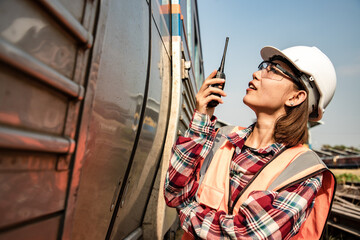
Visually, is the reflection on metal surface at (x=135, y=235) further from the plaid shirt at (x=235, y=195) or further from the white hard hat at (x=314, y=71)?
the white hard hat at (x=314, y=71)

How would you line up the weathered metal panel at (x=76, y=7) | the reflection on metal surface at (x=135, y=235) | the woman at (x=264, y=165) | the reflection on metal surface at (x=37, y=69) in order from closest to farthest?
1. the reflection on metal surface at (x=37, y=69)
2. the weathered metal panel at (x=76, y=7)
3. the woman at (x=264, y=165)
4. the reflection on metal surface at (x=135, y=235)

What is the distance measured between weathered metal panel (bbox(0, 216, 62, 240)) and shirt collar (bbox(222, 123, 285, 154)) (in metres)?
1.11

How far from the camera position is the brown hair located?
1.51 meters

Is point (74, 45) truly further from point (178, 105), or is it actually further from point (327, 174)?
point (327, 174)

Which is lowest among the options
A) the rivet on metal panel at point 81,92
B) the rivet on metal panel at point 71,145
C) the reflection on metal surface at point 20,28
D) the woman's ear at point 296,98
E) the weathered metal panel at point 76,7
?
the rivet on metal panel at point 71,145

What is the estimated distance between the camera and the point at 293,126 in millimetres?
1546

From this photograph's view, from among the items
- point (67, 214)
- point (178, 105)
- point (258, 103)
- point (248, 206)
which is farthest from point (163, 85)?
point (67, 214)

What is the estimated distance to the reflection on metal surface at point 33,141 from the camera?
1.49 ft

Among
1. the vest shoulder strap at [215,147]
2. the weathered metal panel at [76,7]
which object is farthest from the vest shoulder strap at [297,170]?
the weathered metal panel at [76,7]

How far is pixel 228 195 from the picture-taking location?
1.33 m

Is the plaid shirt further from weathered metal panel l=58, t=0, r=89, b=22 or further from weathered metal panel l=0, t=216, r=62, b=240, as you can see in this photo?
weathered metal panel l=58, t=0, r=89, b=22

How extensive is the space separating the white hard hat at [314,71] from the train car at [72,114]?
101 centimetres

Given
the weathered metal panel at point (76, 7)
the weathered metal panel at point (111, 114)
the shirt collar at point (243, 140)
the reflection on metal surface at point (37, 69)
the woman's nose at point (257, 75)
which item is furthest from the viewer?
the woman's nose at point (257, 75)

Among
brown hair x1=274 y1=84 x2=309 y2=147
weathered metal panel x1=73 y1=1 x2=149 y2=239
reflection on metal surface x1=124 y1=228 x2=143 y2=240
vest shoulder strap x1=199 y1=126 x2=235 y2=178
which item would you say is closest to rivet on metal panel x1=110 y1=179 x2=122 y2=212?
weathered metal panel x1=73 y1=1 x2=149 y2=239
